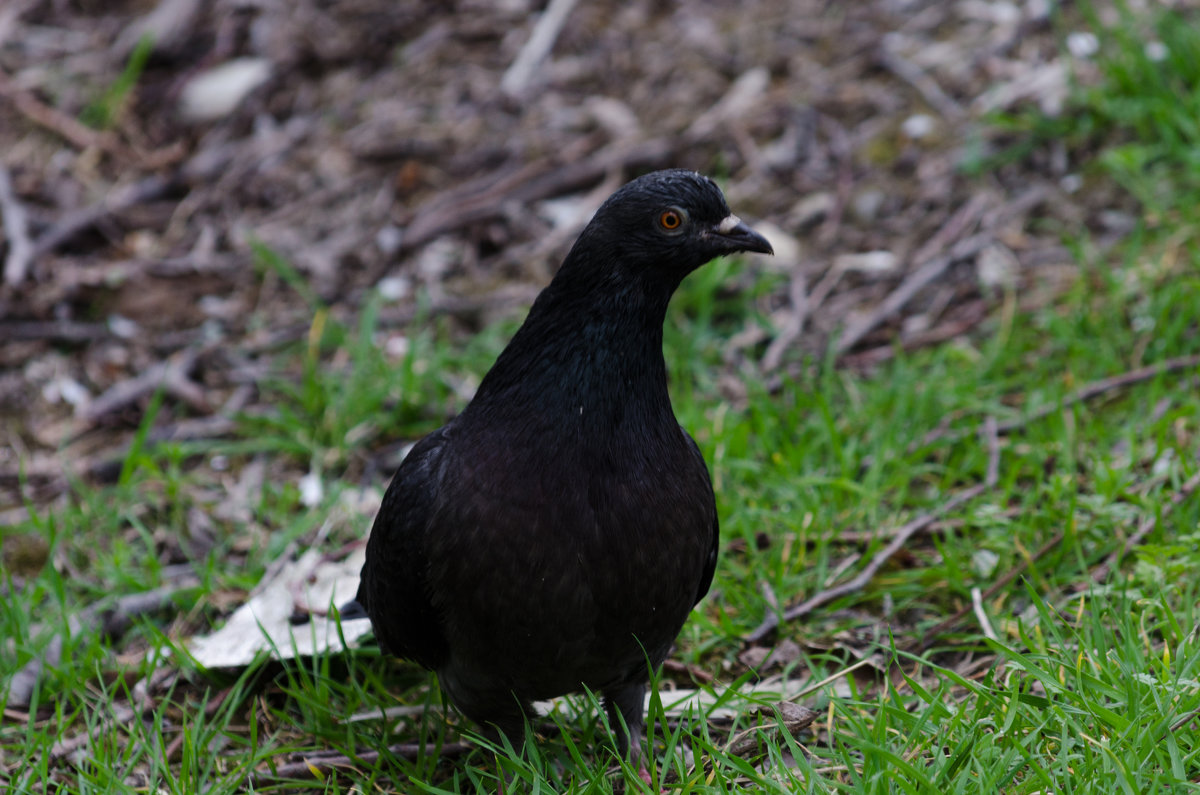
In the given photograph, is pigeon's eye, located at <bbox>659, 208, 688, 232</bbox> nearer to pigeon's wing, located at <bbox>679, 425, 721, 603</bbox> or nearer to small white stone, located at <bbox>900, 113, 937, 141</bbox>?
pigeon's wing, located at <bbox>679, 425, 721, 603</bbox>

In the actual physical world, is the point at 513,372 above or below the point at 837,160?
above

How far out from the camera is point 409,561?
3.32m

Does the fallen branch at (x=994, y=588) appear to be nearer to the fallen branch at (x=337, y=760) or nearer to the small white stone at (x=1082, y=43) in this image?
the fallen branch at (x=337, y=760)

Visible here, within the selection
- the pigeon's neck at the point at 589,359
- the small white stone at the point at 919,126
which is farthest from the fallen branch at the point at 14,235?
the small white stone at the point at 919,126

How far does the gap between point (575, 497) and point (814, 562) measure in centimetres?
149

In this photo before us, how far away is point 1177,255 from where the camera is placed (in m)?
5.49

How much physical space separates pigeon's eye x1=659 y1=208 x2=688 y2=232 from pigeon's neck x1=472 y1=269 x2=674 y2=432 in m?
0.17

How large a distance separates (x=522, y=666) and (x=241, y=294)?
157 inches

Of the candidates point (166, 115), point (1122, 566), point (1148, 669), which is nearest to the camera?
point (1148, 669)

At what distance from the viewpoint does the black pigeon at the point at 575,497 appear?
10.2ft

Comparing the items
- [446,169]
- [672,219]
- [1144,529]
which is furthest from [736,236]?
[446,169]

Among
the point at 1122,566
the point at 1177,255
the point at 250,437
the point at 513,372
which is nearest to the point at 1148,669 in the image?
the point at 1122,566

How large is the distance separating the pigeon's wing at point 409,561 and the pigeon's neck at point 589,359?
0.29 m

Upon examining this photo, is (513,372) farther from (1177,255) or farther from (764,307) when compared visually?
(1177,255)
